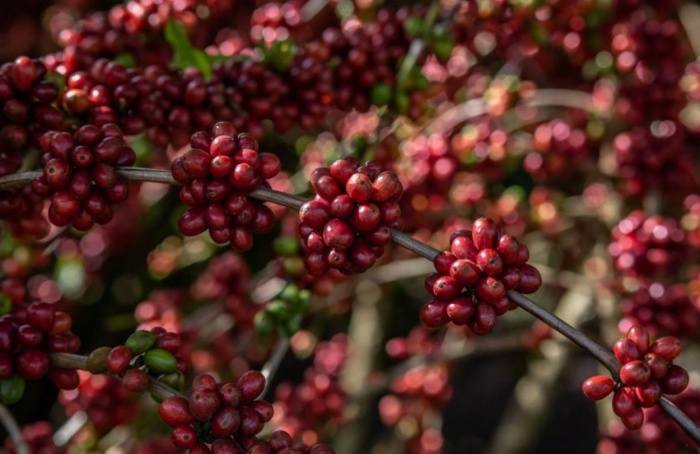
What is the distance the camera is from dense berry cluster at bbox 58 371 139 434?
1.41 m

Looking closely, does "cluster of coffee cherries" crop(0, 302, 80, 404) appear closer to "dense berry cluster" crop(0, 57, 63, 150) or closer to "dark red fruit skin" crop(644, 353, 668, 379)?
"dense berry cluster" crop(0, 57, 63, 150)

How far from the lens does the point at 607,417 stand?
5.68 feet

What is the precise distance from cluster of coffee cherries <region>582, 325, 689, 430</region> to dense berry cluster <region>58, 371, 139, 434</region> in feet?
2.99

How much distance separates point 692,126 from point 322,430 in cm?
105

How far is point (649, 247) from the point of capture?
1439mm

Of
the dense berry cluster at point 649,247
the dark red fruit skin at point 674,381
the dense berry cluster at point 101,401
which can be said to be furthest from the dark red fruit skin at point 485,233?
the dense berry cluster at point 101,401

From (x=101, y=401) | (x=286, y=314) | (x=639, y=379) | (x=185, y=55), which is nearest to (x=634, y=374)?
(x=639, y=379)

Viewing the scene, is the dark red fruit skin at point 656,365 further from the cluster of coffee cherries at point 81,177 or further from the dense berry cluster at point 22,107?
the dense berry cluster at point 22,107

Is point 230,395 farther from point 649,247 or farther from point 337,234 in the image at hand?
point 649,247

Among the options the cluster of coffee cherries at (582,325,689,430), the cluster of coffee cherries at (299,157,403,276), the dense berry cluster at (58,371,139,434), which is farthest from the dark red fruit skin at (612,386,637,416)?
the dense berry cluster at (58,371,139,434)

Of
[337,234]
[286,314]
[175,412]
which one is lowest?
[286,314]

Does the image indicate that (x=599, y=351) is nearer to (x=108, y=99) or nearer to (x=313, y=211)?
(x=313, y=211)

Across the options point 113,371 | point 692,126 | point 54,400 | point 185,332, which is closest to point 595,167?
point 692,126

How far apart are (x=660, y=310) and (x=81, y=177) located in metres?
0.98
